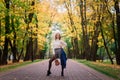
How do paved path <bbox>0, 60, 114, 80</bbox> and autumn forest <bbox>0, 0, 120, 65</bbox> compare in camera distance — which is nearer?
paved path <bbox>0, 60, 114, 80</bbox>

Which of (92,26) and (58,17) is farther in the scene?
(58,17)

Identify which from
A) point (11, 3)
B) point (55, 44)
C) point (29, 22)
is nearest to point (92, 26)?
point (29, 22)

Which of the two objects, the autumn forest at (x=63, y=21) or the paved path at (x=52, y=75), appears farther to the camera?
the autumn forest at (x=63, y=21)

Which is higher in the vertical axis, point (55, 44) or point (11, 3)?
point (11, 3)

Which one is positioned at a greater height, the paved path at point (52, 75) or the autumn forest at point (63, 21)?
the autumn forest at point (63, 21)

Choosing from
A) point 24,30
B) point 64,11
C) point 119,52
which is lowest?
point 119,52

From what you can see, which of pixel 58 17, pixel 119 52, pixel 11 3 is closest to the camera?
pixel 119 52

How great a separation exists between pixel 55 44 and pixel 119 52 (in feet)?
44.7

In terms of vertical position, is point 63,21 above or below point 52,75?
above

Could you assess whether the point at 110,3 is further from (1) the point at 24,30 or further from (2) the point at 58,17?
(2) the point at 58,17

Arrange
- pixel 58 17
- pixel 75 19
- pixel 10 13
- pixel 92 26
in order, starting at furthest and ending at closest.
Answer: pixel 58 17, pixel 75 19, pixel 92 26, pixel 10 13

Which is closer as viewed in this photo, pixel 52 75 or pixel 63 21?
pixel 52 75

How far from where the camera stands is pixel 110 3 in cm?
3334

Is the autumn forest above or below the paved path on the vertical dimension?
above
